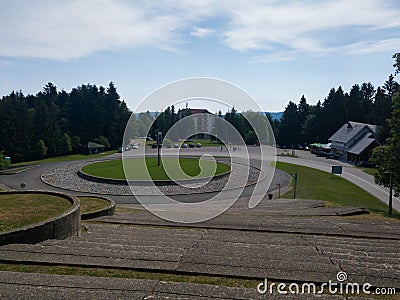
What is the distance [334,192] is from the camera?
88.9 ft

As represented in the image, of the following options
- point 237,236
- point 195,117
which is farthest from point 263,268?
point 195,117

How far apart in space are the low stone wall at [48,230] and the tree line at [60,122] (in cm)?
4502

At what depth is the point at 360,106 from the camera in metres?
68.1

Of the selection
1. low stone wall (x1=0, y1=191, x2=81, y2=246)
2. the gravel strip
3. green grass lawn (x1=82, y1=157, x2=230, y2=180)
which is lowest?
the gravel strip

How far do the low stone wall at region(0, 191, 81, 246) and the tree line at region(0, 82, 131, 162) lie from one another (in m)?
45.0

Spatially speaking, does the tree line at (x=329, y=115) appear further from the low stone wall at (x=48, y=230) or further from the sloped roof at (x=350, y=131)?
the low stone wall at (x=48, y=230)

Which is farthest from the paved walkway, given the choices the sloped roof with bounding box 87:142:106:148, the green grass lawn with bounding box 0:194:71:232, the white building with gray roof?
the sloped roof with bounding box 87:142:106:148

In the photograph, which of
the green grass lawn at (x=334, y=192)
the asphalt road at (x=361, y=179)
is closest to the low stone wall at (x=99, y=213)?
the green grass lawn at (x=334, y=192)

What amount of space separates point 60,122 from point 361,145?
50873 mm

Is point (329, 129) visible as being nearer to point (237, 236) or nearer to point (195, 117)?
point (195, 117)

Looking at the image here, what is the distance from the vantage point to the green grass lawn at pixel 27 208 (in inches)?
296

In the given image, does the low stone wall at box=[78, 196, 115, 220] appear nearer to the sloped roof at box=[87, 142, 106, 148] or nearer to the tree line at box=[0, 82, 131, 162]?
the tree line at box=[0, 82, 131, 162]

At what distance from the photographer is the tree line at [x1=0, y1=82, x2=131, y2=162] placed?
48875mm

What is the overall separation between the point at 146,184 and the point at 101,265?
22936 mm
